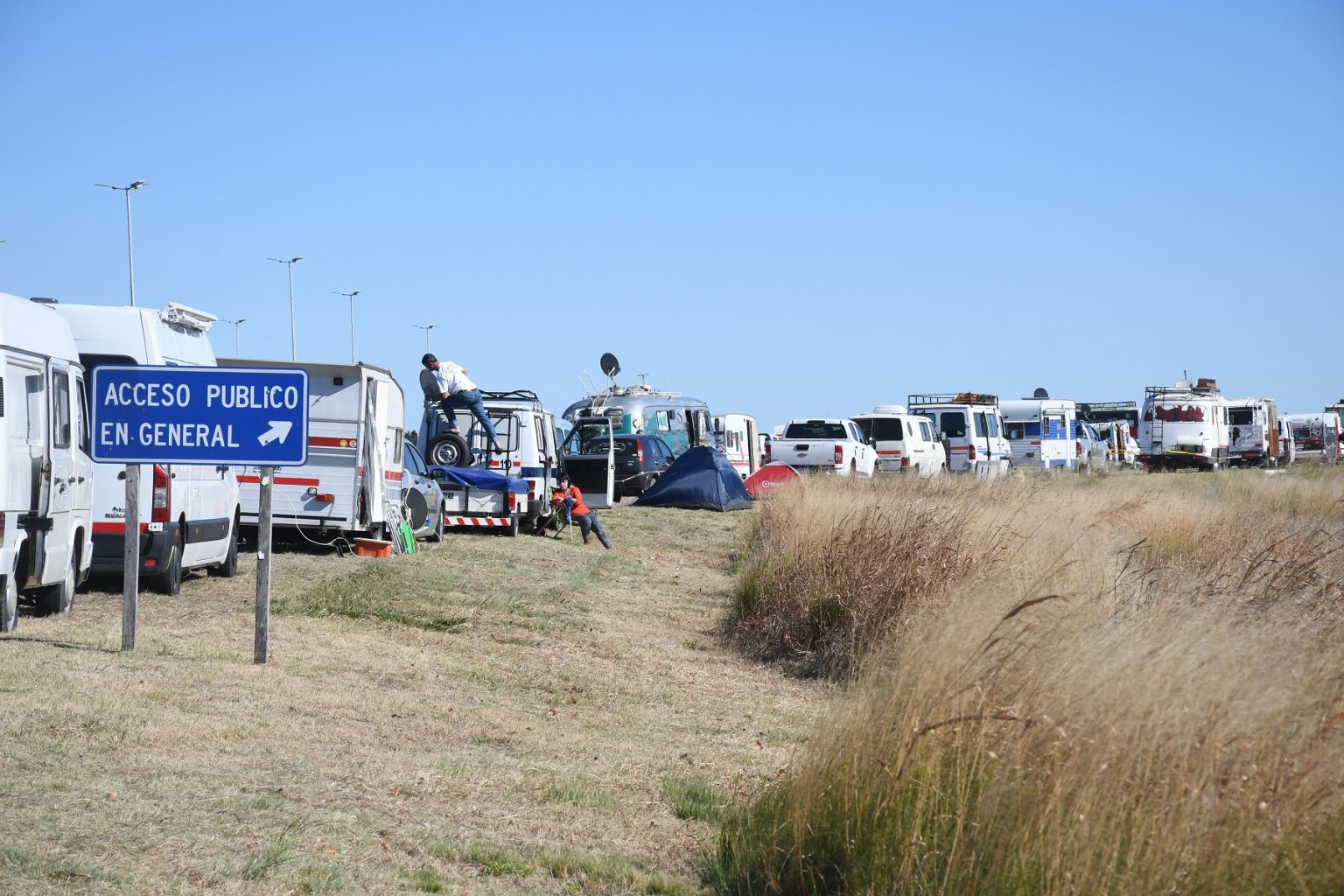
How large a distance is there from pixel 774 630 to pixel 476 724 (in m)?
4.46

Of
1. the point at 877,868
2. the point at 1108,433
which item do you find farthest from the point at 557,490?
the point at 1108,433

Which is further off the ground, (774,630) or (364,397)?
(364,397)

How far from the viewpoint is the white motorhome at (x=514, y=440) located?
24.5 m

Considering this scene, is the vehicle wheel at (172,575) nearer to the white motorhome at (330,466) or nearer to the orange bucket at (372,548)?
the white motorhome at (330,466)

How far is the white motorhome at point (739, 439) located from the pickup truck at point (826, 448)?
477 centimetres

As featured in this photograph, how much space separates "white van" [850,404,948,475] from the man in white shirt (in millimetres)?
15431

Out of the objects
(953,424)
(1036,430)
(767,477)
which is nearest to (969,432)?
(953,424)

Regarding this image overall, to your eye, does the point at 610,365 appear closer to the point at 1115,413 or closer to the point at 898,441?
the point at 898,441

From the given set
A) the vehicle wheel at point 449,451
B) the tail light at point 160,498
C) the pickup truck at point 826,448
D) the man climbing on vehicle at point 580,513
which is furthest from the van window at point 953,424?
the tail light at point 160,498

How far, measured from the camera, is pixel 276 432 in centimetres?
1026

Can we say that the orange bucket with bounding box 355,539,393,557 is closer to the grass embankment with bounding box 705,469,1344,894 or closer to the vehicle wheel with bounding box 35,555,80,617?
the vehicle wheel with bounding box 35,555,80,617

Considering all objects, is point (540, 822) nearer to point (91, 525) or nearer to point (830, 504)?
point (91, 525)

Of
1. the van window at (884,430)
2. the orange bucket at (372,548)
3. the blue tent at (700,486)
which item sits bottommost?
the orange bucket at (372,548)

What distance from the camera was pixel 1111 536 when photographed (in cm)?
1430
